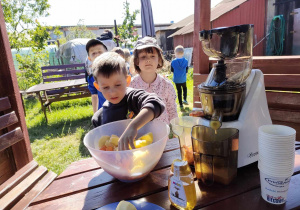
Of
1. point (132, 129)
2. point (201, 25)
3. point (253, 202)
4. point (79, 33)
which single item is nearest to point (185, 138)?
point (132, 129)

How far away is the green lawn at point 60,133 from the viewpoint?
3090 millimetres

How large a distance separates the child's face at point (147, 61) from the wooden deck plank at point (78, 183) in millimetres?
Answer: 1133

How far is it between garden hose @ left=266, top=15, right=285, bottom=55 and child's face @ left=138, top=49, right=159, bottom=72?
26.5ft

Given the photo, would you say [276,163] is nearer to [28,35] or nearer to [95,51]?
[95,51]

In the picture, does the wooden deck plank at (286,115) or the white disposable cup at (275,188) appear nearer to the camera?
the white disposable cup at (275,188)

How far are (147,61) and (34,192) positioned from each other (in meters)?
1.38

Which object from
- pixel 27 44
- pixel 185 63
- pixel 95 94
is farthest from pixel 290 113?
pixel 27 44

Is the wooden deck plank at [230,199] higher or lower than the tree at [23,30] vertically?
lower

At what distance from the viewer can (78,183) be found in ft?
3.22

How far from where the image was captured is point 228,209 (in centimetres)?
72

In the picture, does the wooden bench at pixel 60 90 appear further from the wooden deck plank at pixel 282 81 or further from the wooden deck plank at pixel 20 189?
the wooden deck plank at pixel 282 81

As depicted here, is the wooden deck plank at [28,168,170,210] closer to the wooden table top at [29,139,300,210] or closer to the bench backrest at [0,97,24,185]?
the wooden table top at [29,139,300,210]

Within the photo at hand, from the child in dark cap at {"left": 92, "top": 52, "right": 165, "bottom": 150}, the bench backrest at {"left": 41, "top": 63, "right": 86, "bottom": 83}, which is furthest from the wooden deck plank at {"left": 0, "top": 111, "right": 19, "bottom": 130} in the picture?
the bench backrest at {"left": 41, "top": 63, "right": 86, "bottom": 83}

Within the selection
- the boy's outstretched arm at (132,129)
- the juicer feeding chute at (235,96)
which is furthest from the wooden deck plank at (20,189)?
the juicer feeding chute at (235,96)
